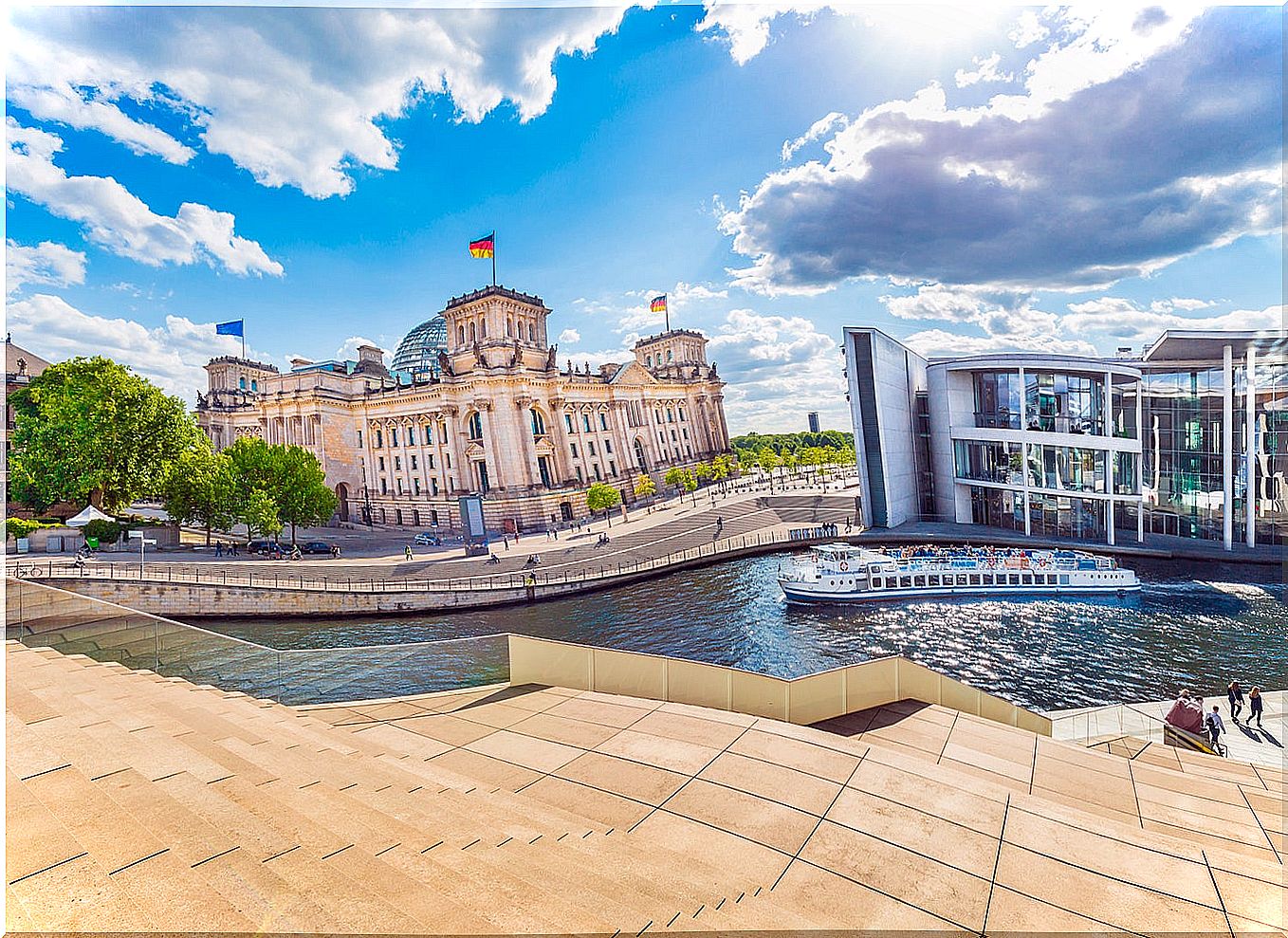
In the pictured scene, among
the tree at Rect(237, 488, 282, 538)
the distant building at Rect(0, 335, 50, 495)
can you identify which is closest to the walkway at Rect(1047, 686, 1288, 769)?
the tree at Rect(237, 488, 282, 538)

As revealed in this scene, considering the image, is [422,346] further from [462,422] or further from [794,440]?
[794,440]

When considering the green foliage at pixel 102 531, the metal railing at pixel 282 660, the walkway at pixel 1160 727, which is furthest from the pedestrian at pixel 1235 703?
the green foliage at pixel 102 531

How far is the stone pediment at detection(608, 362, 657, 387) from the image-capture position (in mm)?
83400

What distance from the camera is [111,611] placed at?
12852mm

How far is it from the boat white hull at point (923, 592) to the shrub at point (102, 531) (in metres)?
41.2

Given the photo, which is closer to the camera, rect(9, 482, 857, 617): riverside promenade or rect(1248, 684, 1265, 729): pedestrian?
rect(1248, 684, 1265, 729): pedestrian

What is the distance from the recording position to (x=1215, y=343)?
40125 mm

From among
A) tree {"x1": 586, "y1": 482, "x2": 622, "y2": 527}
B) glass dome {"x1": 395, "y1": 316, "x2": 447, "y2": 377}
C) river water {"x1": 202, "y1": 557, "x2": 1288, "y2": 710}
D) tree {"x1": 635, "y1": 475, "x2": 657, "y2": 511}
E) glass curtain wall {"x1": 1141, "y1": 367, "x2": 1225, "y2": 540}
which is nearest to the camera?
river water {"x1": 202, "y1": 557, "x2": 1288, "y2": 710}

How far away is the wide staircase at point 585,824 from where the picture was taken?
4820 mm

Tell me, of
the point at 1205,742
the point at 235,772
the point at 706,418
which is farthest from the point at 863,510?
the point at 706,418

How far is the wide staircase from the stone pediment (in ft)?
243

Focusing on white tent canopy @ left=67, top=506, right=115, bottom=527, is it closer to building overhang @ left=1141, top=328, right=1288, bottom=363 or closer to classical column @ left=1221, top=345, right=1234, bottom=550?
building overhang @ left=1141, top=328, right=1288, bottom=363

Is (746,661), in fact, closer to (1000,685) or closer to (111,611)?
(1000,685)

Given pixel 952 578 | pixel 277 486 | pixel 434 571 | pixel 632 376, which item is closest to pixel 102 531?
pixel 277 486
